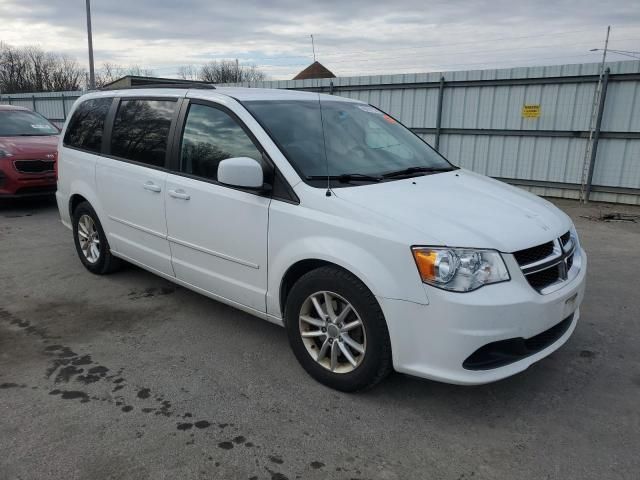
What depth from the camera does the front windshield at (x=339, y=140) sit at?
11.3ft

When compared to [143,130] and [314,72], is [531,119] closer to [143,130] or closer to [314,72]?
[143,130]

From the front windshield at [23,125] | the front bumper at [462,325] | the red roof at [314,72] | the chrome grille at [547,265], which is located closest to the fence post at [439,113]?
the front windshield at [23,125]

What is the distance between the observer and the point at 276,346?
12.5ft

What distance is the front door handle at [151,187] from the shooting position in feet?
13.4

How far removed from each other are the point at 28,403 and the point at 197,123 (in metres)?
2.21

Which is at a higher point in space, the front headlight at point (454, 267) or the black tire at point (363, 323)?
the front headlight at point (454, 267)

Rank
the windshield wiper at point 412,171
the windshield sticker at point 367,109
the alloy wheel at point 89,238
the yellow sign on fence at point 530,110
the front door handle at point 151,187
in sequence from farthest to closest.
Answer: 1. the yellow sign on fence at point 530,110
2. the alloy wheel at point 89,238
3. the windshield sticker at point 367,109
4. the front door handle at point 151,187
5. the windshield wiper at point 412,171

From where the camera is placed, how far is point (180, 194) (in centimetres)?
388

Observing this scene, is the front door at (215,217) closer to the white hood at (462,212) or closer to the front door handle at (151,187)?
the front door handle at (151,187)

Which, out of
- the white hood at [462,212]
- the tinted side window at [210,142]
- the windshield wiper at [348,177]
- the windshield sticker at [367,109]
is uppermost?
the windshield sticker at [367,109]

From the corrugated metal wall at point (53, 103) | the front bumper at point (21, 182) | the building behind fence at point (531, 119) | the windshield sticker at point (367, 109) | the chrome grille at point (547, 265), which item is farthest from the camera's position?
the corrugated metal wall at point (53, 103)

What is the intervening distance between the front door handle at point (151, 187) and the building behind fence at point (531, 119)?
8359 millimetres

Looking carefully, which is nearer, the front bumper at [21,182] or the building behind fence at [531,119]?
the front bumper at [21,182]

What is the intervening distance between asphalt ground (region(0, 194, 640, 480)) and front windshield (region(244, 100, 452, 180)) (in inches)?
55.8
